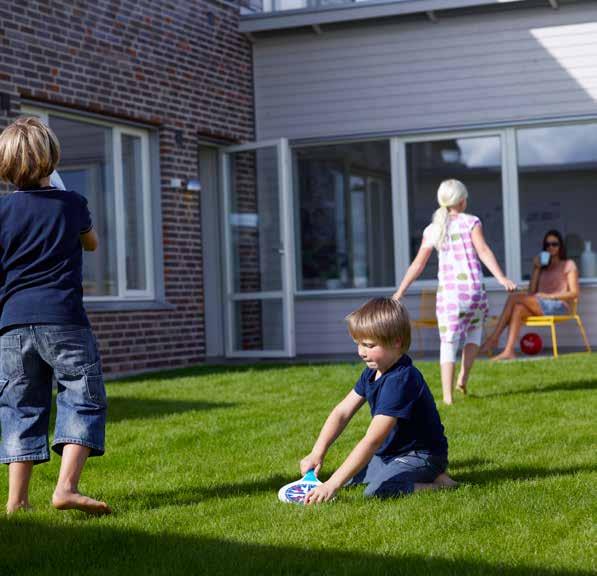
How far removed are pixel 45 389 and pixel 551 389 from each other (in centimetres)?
455

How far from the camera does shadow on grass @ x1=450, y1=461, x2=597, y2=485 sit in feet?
15.5

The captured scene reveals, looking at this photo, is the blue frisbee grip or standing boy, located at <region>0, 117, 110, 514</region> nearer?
standing boy, located at <region>0, 117, 110, 514</region>

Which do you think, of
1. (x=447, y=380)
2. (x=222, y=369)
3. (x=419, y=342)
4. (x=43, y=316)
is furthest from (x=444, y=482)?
(x=419, y=342)

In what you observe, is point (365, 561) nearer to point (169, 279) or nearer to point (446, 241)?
point (446, 241)

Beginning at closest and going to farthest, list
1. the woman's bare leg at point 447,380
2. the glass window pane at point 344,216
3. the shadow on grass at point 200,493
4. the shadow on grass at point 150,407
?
the shadow on grass at point 200,493 → the woman's bare leg at point 447,380 → the shadow on grass at point 150,407 → the glass window pane at point 344,216

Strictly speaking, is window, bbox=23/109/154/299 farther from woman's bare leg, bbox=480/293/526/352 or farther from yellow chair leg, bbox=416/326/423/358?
woman's bare leg, bbox=480/293/526/352

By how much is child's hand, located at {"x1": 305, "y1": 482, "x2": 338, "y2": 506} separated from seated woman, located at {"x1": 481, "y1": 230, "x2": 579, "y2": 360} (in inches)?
270

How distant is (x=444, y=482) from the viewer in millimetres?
4551

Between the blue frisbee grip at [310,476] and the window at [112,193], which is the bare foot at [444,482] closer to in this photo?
the blue frisbee grip at [310,476]

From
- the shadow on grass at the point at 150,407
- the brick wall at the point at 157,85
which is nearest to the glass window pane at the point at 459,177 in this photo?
the brick wall at the point at 157,85

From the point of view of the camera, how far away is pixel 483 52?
12633 mm

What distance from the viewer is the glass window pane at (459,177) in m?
12.8

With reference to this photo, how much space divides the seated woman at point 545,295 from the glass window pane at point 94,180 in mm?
3763

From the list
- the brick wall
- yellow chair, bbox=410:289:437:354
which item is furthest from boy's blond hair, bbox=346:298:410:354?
yellow chair, bbox=410:289:437:354
